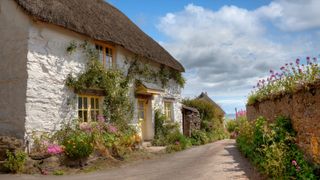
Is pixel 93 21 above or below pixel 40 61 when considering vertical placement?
above

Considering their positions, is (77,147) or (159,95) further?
(159,95)

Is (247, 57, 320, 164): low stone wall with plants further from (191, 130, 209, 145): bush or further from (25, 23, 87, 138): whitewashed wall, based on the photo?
(191, 130, 209, 145): bush

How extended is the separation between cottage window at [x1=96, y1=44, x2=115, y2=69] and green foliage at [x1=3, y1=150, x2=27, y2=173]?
16.2 ft

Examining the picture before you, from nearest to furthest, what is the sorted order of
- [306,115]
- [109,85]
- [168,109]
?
[306,115] → [109,85] → [168,109]

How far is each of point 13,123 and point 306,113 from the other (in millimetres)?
7726

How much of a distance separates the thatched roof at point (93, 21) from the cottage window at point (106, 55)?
0.53 metres

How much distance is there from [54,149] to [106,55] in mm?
4907

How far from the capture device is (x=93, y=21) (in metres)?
12.9

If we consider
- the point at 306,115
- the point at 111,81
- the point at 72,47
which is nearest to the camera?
the point at 306,115

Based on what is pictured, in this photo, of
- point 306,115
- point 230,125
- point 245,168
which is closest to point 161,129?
point 245,168

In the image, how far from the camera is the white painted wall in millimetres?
10023

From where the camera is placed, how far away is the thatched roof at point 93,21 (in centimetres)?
1030

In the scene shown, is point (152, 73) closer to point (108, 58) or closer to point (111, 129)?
point (108, 58)

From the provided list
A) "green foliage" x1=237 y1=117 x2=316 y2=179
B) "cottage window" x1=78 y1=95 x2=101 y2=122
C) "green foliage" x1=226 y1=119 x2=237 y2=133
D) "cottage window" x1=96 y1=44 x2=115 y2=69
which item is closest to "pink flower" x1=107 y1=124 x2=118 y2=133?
"cottage window" x1=78 y1=95 x2=101 y2=122
